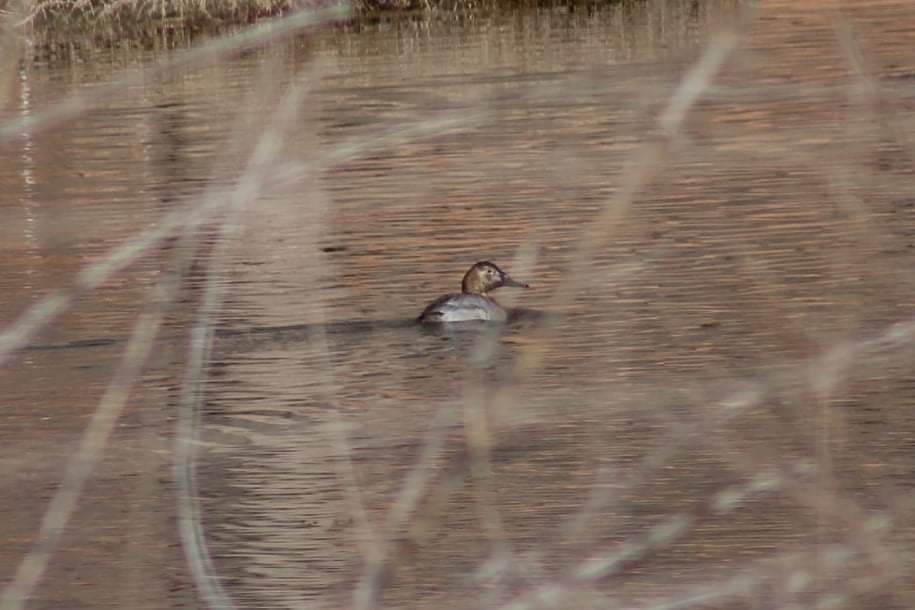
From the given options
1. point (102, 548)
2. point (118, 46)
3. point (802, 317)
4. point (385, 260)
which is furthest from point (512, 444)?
point (118, 46)

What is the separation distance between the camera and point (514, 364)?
10.5m

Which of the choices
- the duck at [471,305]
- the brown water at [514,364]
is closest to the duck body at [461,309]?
the duck at [471,305]

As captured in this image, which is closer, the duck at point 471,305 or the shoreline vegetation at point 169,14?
the duck at point 471,305

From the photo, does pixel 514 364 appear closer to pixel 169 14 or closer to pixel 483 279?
pixel 483 279

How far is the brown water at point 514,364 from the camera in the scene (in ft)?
8.52

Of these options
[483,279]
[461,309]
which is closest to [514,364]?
[461,309]

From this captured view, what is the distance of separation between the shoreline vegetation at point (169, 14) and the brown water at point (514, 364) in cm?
963

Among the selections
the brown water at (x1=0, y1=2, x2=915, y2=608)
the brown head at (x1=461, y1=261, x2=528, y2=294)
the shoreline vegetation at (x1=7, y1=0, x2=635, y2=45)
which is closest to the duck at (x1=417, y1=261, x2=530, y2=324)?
the brown head at (x1=461, y1=261, x2=528, y2=294)

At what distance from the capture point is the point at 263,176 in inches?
89.7

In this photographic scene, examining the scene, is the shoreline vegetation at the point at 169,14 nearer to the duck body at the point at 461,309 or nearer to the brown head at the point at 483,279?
the brown head at the point at 483,279

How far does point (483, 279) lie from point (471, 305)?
0.71m

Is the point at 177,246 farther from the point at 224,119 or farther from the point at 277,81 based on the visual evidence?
the point at 224,119

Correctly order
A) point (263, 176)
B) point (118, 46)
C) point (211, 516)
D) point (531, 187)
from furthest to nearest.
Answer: point (118, 46) → point (531, 187) → point (211, 516) → point (263, 176)

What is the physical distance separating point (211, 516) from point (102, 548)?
539 millimetres
